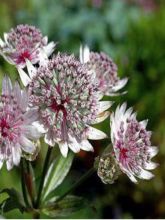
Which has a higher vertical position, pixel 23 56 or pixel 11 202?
pixel 23 56

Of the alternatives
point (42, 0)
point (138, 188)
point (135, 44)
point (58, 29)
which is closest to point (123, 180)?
point (138, 188)

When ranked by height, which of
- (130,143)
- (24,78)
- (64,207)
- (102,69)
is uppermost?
(102,69)

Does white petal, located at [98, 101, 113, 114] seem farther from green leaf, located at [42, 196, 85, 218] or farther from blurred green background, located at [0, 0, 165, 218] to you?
blurred green background, located at [0, 0, 165, 218]

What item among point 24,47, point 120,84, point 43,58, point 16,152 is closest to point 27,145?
point 16,152

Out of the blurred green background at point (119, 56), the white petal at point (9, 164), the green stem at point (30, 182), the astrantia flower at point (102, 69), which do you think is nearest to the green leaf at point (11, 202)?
the green stem at point (30, 182)

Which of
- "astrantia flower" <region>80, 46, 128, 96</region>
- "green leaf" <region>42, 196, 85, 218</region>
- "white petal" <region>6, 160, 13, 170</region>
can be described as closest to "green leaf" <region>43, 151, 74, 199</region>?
"green leaf" <region>42, 196, 85, 218</region>

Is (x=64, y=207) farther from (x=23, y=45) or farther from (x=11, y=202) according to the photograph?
(x=23, y=45)

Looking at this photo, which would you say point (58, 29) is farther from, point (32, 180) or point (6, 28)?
point (32, 180)
